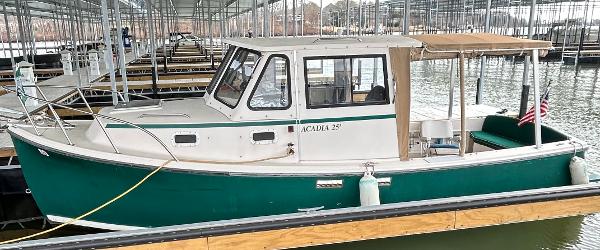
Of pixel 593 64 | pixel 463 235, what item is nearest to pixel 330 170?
pixel 463 235

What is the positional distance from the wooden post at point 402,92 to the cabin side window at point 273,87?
1128 mm

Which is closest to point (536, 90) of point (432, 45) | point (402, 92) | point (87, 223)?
point (432, 45)

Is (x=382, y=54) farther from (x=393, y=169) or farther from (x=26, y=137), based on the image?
(x=26, y=137)

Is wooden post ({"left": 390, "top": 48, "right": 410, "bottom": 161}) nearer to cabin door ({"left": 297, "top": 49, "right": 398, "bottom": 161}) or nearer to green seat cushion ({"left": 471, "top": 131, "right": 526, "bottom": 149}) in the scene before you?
cabin door ({"left": 297, "top": 49, "right": 398, "bottom": 161})

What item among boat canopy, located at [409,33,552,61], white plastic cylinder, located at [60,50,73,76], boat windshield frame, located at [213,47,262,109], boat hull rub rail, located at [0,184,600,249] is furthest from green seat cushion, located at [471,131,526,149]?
white plastic cylinder, located at [60,50,73,76]

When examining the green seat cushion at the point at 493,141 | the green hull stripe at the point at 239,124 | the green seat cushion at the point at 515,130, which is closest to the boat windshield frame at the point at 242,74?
the green hull stripe at the point at 239,124

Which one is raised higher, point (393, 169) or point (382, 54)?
point (382, 54)

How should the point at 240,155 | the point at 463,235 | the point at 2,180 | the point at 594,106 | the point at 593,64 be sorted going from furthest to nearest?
the point at 593,64, the point at 594,106, the point at 2,180, the point at 463,235, the point at 240,155

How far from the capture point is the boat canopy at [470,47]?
4.62m

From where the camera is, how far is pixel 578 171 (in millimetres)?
5004

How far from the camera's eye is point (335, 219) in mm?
4238

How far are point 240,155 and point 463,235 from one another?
9.58 feet

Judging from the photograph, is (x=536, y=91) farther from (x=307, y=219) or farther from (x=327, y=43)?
(x=307, y=219)

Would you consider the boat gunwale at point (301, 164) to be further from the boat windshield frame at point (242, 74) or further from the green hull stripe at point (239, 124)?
→ the boat windshield frame at point (242, 74)
